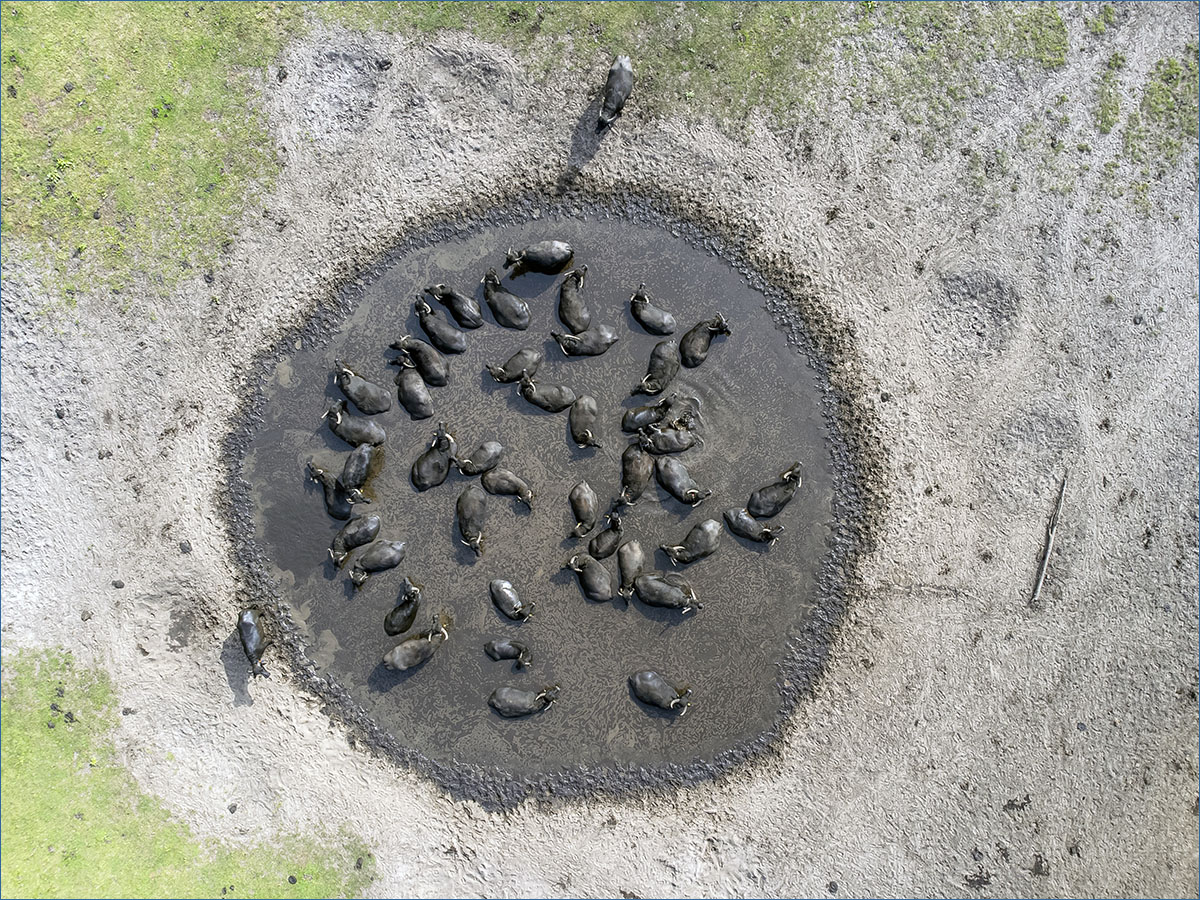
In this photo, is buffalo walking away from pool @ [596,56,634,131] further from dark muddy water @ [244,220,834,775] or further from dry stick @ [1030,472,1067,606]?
dry stick @ [1030,472,1067,606]

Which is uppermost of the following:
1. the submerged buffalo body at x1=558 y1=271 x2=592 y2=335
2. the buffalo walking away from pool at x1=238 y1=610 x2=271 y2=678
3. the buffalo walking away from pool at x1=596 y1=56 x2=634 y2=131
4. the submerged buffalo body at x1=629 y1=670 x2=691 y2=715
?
the buffalo walking away from pool at x1=596 y1=56 x2=634 y2=131

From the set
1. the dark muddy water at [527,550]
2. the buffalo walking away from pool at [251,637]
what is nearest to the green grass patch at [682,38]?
the dark muddy water at [527,550]

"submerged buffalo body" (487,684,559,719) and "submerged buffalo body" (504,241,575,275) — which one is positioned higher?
"submerged buffalo body" (504,241,575,275)

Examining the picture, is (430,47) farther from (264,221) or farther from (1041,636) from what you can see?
(1041,636)

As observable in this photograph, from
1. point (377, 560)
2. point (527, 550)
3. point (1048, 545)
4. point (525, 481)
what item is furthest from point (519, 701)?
point (1048, 545)

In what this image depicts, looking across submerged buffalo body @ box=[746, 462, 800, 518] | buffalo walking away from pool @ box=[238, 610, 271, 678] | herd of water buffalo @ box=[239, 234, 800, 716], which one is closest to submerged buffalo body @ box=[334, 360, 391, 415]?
herd of water buffalo @ box=[239, 234, 800, 716]

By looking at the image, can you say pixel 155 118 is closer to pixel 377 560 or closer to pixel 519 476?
pixel 377 560

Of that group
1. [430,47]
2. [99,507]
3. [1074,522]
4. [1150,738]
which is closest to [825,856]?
[1150,738]
